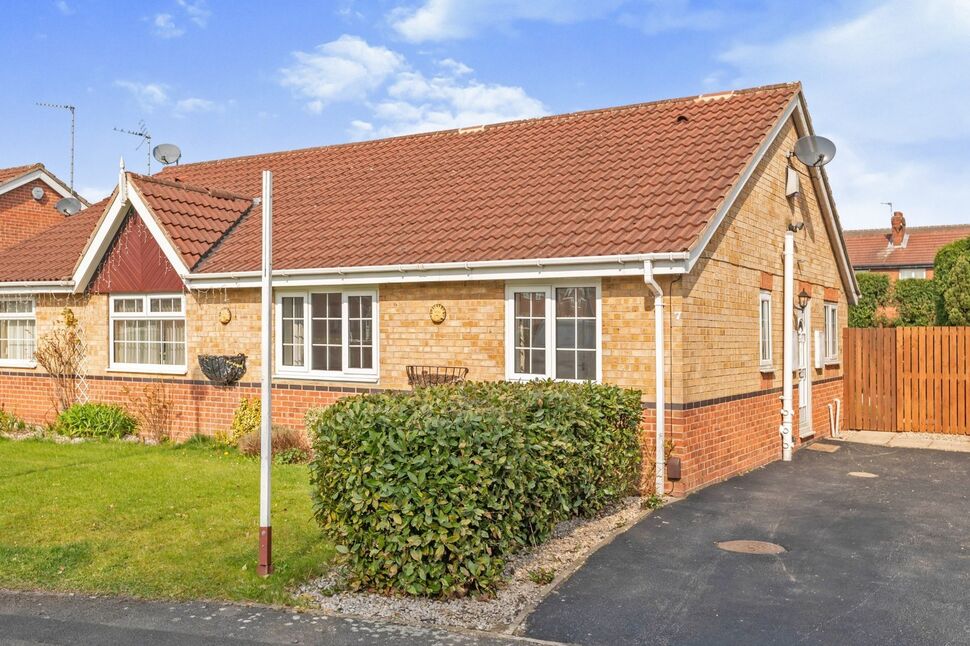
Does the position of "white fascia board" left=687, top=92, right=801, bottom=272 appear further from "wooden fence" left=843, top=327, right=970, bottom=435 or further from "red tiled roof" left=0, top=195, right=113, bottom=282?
"red tiled roof" left=0, top=195, right=113, bottom=282

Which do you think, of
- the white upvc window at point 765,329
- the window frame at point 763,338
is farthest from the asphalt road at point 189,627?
the white upvc window at point 765,329

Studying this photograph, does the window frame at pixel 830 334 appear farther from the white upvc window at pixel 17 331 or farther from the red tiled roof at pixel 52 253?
the white upvc window at pixel 17 331

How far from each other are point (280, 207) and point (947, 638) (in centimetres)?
1374

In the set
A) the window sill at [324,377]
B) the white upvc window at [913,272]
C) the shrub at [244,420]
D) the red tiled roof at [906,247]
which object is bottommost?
the shrub at [244,420]

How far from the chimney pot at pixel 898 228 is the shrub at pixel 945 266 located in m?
30.4

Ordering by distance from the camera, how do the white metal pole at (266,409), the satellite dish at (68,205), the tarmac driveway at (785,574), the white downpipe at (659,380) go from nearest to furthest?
the tarmac driveway at (785,574) → the white metal pole at (266,409) → the white downpipe at (659,380) → the satellite dish at (68,205)

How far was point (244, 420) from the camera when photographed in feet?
47.5

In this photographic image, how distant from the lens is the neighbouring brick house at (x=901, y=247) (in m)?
50.0

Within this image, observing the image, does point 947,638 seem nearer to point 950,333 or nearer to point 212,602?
point 212,602

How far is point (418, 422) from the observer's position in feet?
21.7

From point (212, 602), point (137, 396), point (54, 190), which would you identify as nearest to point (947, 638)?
point (212, 602)

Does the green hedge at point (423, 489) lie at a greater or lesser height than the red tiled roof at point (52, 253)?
lesser

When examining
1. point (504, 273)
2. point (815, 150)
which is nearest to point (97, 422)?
point (504, 273)

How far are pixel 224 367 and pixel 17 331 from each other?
5935mm
